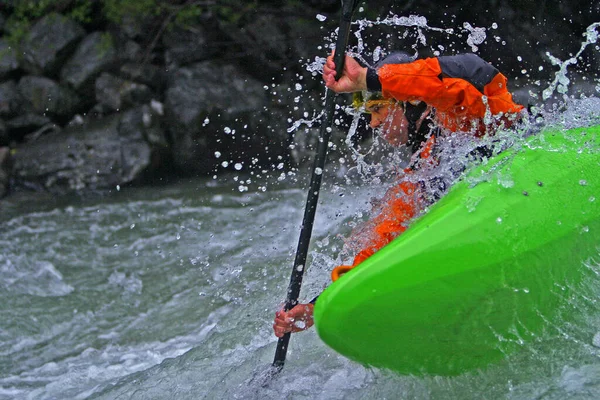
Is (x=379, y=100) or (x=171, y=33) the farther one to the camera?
(x=171, y=33)

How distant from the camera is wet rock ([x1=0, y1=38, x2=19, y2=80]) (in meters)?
6.48

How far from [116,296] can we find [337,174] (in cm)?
A: 215

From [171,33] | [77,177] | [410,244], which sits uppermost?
[171,33]

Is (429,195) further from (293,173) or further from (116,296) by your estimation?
(293,173)

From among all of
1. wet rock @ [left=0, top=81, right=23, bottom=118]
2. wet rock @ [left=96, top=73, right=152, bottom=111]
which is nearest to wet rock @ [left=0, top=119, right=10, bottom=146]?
wet rock @ [left=0, top=81, right=23, bottom=118]

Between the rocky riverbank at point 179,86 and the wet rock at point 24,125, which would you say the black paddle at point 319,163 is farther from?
the wet rock at point 24,125

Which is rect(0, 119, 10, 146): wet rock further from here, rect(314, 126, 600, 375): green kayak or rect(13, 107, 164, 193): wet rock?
rect(314, 126, 600, 375): green kayak

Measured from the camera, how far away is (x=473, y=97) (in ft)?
7.73

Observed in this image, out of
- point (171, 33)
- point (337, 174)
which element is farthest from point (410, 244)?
point (171, 33)

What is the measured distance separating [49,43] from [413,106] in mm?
4865

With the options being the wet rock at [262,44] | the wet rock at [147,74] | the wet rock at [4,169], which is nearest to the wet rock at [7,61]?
the wet rock at [4,169]

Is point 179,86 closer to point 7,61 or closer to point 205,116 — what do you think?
point 205,116

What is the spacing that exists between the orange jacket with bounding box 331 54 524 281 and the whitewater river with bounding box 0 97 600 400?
516mm

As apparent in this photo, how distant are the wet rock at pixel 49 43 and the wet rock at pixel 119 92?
45 centimetres
